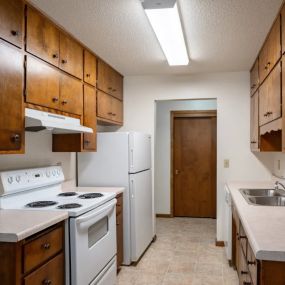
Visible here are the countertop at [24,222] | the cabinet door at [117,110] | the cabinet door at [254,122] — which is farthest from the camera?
the cabinet door at [117,110]

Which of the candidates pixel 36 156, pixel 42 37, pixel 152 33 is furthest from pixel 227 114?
pixel 42 37

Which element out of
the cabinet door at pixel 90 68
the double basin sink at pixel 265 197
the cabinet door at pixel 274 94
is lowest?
the double basin sink at pixel 265 197

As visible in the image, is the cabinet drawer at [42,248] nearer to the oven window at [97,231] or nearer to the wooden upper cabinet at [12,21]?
the oven window at [97,231]

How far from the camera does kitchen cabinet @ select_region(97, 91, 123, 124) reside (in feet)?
11.3

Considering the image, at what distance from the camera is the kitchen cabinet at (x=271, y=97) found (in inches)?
89.3

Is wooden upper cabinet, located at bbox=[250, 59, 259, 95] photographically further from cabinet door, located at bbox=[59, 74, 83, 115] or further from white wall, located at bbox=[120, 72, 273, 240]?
cabinet door, located at bbox=[59, 74, 83, 115]

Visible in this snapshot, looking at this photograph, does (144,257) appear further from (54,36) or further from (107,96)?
(54,36)

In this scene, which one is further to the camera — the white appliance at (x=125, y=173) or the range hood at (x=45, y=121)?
the white appliance at (x=125, y=173)

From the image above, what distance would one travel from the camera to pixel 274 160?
3.79 meters

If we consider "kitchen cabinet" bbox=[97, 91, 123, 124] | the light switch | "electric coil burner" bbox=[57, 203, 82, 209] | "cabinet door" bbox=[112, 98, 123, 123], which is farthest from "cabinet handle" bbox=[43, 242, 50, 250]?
the light switch

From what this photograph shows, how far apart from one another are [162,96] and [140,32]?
1.62 m

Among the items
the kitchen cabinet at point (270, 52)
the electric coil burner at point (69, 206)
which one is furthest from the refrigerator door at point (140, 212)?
the kitchen cabinet at point (270, 52)

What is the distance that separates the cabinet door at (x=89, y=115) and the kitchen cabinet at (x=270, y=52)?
170cm

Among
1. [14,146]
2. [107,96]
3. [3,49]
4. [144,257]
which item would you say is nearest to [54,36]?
[3,49]
